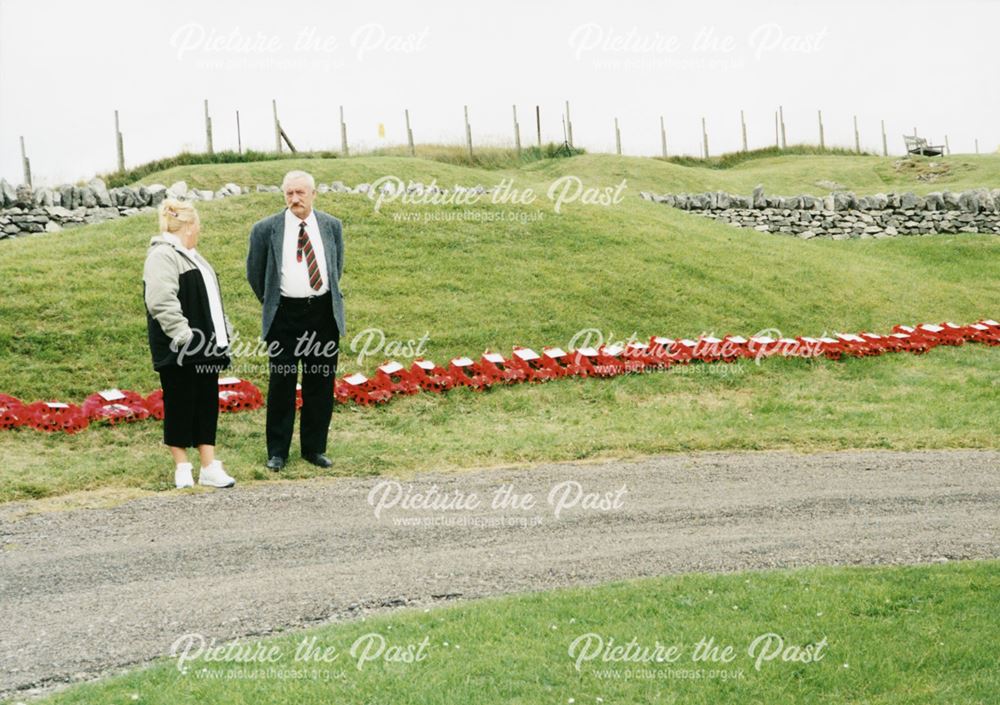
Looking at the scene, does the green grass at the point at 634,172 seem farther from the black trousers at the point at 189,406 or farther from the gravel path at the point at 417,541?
the gravel path at the point at 417,541

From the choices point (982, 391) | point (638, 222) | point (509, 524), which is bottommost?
point (982, 391)

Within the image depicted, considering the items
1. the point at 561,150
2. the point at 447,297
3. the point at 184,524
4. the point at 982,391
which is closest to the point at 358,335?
the point at 447,297

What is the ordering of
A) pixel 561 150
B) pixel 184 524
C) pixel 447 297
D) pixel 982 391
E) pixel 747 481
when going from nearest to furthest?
pixel 184 524, pixel 747 481, pixel 982 391, pixel 447 297, pixel 561 150

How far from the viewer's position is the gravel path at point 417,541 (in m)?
6.45

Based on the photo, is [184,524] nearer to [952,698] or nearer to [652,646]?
[652,646]

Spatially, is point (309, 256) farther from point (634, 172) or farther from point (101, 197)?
point (634, 172)

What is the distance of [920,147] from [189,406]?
51.0 metres

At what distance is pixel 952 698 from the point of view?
5.17 meters

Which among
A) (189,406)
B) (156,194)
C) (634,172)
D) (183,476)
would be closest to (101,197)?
(156,194)

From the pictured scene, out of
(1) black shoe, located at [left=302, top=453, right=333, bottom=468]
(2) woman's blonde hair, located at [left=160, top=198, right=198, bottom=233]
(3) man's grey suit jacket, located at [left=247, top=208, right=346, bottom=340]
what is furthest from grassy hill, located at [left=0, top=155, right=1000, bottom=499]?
(2) woman's blonde hair, located at [left=160, top=198, right=198, bottom=233]

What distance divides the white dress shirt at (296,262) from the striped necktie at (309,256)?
25mm

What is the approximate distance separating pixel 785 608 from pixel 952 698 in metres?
1.26

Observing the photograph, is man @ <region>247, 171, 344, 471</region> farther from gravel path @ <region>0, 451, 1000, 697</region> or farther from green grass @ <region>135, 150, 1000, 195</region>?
green grass @ <region>135, 150, 1000, 195</region>

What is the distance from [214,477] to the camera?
9.73 metres
